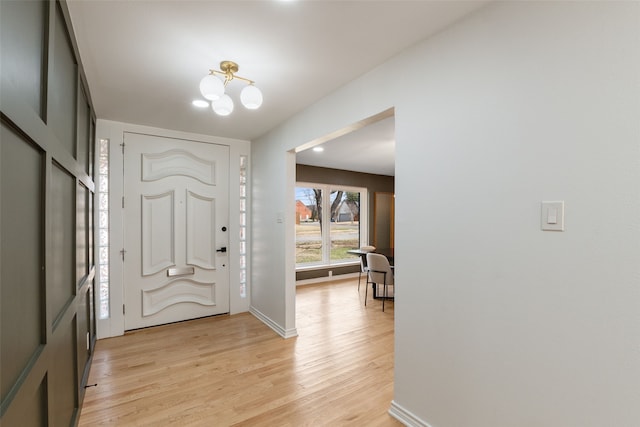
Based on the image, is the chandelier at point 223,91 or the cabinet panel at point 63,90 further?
the chandelier at point 223,91

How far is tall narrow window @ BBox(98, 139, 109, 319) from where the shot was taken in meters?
3.23

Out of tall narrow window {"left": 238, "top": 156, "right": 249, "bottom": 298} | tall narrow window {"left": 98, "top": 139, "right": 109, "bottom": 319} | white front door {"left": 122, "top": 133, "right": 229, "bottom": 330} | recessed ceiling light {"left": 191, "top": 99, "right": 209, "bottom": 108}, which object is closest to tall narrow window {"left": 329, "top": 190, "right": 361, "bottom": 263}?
tall narrow window {"left": 238, "top": 156, "right": 249, "bottom": 298}

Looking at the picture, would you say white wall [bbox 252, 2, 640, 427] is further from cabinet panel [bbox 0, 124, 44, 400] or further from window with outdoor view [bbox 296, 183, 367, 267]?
window with outdoor view [bbox 296, 183, 367, 267]

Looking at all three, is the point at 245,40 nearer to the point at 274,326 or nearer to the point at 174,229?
the point at 174,229

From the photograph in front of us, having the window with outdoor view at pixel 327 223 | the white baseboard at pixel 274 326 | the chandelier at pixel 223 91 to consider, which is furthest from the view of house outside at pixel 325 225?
the chandelier at pixel 223 91

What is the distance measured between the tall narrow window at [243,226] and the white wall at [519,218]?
2.51m

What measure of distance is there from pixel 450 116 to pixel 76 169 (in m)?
2.20

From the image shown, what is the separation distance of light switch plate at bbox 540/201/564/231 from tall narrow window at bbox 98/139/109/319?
3870 millimetres

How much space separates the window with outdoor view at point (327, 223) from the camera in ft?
19.9

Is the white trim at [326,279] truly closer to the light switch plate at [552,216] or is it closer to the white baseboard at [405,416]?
the white baseboard at [405,416]

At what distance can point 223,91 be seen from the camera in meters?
1.80

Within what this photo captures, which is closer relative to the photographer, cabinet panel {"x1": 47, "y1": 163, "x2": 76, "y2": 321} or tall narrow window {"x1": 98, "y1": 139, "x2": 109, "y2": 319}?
cabinet panel {"x1": 47, "y1": 163, "x2": 76, "y2": 321}

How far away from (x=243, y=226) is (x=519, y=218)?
11.2ft

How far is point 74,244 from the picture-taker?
1.71 metres
